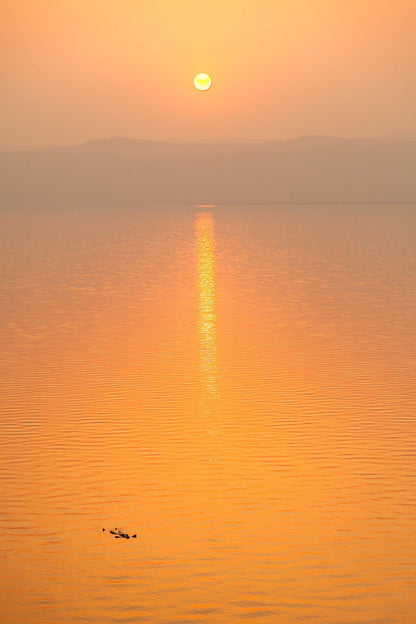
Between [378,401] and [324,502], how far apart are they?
7815mm

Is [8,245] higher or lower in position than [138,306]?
higher

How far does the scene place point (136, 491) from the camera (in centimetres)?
1725

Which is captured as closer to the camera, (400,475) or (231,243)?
(400,475)

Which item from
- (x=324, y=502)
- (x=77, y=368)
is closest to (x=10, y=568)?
(x=324, y=502)

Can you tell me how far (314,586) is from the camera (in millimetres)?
13391

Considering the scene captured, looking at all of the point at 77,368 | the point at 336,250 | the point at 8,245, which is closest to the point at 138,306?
the point at 77,368

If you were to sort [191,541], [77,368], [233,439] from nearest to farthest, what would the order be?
1. [191,541]
2. [233,439]
3. [77,368]

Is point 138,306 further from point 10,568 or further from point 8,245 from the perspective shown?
point 8,245

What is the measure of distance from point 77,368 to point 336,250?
6336cm

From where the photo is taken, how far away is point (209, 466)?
18.7m

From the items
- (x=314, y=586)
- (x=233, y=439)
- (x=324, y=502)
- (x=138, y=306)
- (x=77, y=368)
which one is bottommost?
(x=314, y=586)

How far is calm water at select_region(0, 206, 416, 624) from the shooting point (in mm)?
13297

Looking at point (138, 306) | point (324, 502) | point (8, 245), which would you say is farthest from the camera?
point (8, 245)

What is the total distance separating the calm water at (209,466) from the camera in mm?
13297
